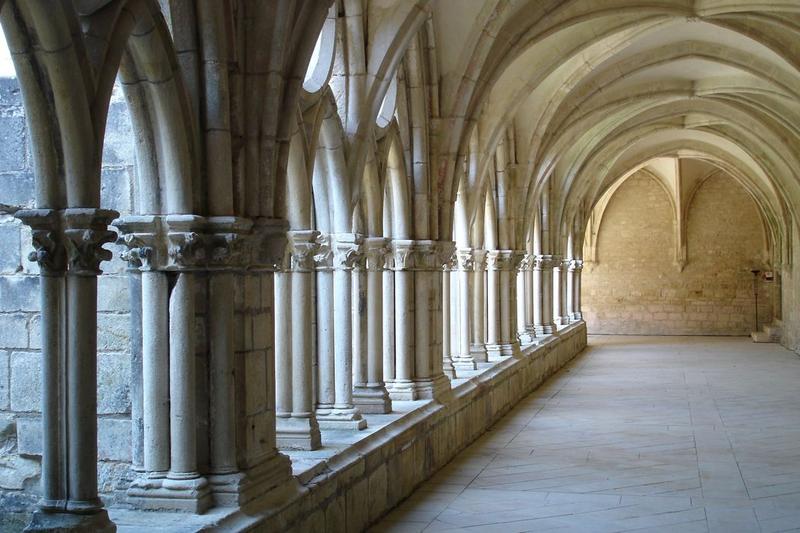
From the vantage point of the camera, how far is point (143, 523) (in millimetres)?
3770

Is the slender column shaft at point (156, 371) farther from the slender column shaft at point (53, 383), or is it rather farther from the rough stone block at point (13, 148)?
the rough stone block at point (13, 148)

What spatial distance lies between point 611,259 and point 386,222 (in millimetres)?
17597

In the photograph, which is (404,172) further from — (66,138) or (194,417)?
(66,138)

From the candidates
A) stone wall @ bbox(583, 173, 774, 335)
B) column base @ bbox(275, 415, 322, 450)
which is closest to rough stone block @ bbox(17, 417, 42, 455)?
column base @ bbox(275, 415, 322, 450)

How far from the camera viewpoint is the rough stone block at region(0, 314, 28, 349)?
4.55 m

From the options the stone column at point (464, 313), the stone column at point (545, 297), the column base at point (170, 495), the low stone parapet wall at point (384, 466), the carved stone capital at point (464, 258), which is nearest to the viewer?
the column base at point (170, 495)

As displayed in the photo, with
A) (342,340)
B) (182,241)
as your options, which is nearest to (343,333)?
(342,340)

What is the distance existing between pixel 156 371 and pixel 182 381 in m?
0.12

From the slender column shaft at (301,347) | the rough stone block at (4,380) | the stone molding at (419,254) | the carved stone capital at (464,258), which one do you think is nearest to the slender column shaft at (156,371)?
the rough stone block at (4,380)

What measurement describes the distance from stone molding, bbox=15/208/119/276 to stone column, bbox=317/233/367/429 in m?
2.90

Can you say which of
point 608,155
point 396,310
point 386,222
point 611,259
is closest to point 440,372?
point 396,310

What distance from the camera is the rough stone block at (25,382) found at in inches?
179

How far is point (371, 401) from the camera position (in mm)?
6773

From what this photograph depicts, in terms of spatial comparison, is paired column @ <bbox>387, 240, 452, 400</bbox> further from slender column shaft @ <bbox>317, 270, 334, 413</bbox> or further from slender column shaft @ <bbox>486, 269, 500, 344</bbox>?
slender column shaft @ <bbox>486, 269, 500, 344</bbox>
